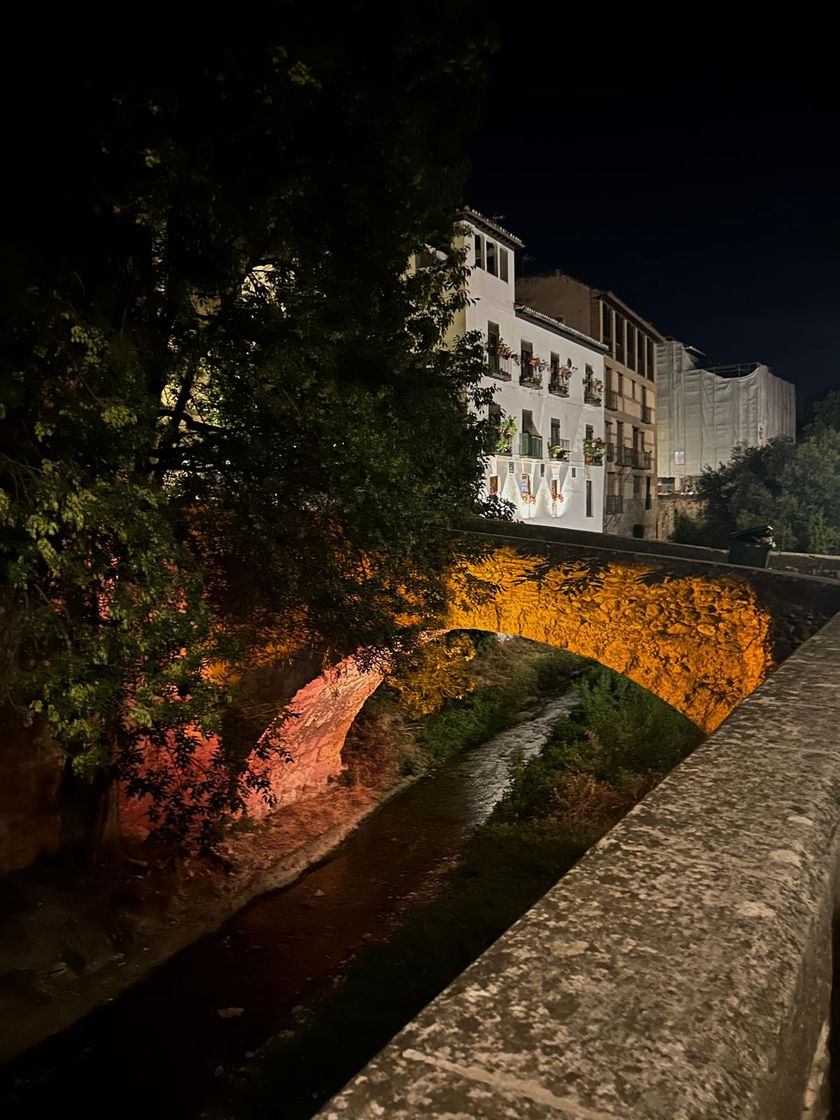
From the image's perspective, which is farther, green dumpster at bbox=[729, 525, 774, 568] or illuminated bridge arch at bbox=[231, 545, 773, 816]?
green dumpster at bbox=[729, 525, 774, 568]

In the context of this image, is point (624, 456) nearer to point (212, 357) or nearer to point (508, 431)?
point (508, 431)

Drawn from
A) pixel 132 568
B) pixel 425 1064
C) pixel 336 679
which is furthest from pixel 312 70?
pixel 336 679

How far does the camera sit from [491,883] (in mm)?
10016

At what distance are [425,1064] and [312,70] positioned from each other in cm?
592

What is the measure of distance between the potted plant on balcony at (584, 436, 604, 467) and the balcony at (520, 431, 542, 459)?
10.6 feet

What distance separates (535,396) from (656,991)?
2343 centimetres

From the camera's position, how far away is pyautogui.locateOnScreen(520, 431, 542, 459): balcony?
23.0 meters

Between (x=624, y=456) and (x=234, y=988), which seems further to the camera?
(x=624, y=456)

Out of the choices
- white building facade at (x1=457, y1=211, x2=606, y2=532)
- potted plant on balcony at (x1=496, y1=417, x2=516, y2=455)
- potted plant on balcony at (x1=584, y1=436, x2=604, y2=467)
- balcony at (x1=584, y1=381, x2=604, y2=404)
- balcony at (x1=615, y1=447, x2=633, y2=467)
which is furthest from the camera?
balcony at (x1=615, y1=447, x2=633, y2=467)

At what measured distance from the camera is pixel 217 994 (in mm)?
7957

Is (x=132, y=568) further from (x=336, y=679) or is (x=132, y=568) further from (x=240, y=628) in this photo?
(x=336, y=679)

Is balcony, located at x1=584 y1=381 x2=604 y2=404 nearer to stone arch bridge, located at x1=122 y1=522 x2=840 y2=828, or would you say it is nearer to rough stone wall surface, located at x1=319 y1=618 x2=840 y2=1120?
stone arch bridge, located at x1=122 y1=522 x2=840 y2=828

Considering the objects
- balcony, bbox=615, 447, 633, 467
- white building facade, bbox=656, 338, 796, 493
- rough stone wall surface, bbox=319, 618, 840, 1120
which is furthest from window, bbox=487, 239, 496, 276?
rough stone wall surface, bbox=319, 618, 840, 1120

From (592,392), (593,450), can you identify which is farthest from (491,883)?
(592,392)
